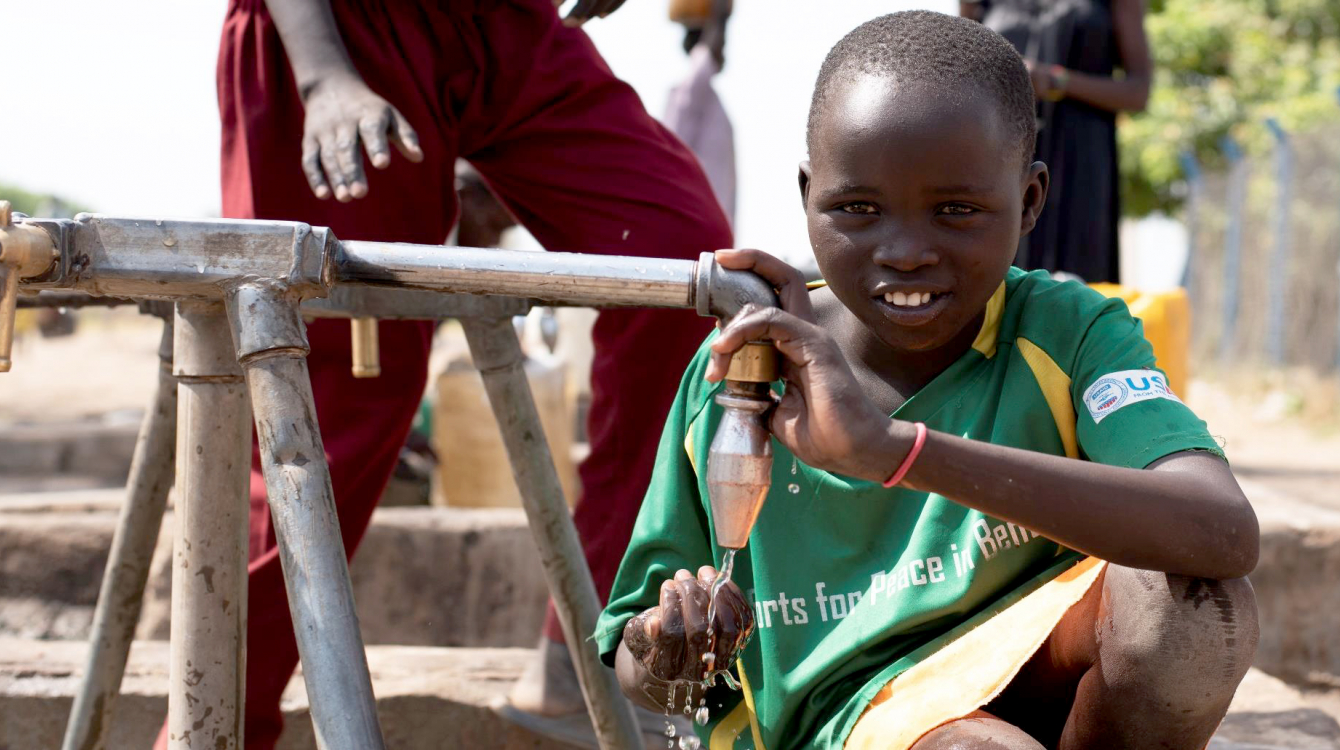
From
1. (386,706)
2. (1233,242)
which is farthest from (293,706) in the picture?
(1233,242)

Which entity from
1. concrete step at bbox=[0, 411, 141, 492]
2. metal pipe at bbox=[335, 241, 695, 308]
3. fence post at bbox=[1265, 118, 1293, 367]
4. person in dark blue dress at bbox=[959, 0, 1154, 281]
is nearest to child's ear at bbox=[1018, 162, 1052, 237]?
metal pipe at bbox=[335, 241, 695, 308]

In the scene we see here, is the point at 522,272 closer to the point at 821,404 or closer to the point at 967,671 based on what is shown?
the point at 821,404

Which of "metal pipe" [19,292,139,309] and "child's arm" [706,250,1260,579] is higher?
"metal pipe" [19,292,139,309]

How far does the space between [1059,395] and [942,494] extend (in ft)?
0.95

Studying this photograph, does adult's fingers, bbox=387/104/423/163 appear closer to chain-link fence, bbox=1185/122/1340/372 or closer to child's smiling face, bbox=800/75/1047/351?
child's smiling face, bbox=800/75/1047/351

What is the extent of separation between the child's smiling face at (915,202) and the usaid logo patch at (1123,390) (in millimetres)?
146

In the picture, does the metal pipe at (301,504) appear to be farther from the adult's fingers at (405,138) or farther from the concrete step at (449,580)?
the concrete step at (449,580)

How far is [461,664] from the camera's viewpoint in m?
2.57

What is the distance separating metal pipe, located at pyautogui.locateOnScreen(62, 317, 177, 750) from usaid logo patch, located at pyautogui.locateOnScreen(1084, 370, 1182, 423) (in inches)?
44.9

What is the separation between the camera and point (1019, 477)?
117cm

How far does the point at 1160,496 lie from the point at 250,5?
4.78 ft

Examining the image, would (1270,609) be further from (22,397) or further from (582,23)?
(22,397)

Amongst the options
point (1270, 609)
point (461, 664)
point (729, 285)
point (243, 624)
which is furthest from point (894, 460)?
point (1270, 609)

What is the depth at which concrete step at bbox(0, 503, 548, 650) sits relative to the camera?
3424 mm
